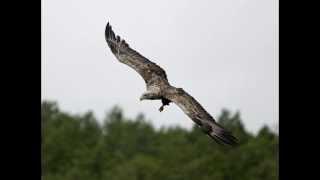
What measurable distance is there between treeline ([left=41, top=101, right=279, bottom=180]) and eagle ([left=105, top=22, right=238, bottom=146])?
20709mm

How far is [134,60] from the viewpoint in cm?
782

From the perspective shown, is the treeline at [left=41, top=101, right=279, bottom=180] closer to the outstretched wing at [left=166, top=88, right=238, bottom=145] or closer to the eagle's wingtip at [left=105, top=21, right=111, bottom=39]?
the eagle's wingtip at [left=105, top=21, right=111, bottom=39]

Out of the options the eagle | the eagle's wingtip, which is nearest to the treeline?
the eagle's wingtip

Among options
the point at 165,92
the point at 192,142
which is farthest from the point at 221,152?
the point at 165,92

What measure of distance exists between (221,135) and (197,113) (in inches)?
8.4

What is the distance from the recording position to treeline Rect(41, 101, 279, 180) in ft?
101

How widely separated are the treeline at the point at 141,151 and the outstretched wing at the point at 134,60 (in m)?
20.3

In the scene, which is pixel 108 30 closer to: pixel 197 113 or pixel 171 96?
pixel 171 96

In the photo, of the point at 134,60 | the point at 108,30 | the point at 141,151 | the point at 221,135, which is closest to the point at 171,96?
the point at 221,135

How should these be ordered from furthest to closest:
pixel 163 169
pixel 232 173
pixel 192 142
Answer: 1. pixel 192 142
2. pixel 163 169
3. pixel 232 173
